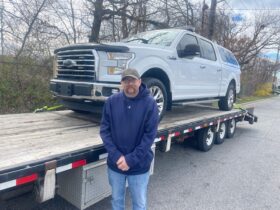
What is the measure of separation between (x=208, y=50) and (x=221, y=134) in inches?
91.5

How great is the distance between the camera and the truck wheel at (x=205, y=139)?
6557 millimetres

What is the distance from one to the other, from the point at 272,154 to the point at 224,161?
1780 mm

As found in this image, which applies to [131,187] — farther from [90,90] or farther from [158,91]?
[158,91]

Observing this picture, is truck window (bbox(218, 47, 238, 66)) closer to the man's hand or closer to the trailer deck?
the trailer deck

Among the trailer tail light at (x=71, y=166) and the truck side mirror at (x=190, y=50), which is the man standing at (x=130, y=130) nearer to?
the trailer tail light at (x=71, y=166)

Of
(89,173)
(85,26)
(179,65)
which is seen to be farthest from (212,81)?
(85,26)

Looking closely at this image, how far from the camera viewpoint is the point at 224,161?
6.09 meters

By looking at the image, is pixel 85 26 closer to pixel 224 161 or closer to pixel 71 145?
pixel 224 161

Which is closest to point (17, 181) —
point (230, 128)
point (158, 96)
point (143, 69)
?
point (143, 69)

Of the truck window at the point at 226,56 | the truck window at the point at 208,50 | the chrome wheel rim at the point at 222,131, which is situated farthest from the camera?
the truck window at the point at 226,56

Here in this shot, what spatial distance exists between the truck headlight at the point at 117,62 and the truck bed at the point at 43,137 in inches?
35.6

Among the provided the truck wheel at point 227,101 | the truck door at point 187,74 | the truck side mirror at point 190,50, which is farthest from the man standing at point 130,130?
the truck wheel at point 227,101

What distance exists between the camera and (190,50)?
543 centimetres

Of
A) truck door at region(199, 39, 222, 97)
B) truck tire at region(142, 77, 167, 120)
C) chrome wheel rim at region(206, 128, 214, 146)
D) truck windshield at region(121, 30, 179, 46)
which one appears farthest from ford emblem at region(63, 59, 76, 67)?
chrome wheel rim at region(206, 128, 214, 146)
